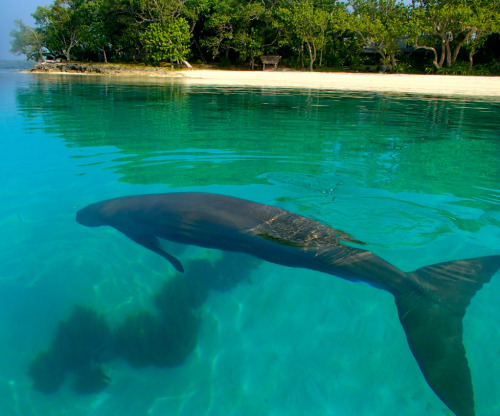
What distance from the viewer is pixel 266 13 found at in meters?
45.1

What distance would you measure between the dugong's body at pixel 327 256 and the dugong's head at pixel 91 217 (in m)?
0.01

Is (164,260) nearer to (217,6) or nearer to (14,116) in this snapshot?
(14,116)

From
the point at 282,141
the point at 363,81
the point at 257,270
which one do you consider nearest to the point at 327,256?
the point at 257,270

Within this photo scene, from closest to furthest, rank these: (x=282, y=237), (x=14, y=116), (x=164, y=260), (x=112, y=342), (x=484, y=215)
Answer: (x=112, y=342), (x=282, y=237), (x=164, y=260), (x=484, y=215), (x=14, y=116)

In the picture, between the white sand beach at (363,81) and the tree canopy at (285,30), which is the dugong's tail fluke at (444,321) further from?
the tree canopy at (285,30)

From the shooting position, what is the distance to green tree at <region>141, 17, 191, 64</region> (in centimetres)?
4354

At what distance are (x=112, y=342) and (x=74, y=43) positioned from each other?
213 feet

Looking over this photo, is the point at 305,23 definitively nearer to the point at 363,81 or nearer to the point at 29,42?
the point at 363,81

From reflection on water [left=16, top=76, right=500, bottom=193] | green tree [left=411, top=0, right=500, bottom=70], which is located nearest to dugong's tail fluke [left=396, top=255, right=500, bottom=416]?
reflection on water [left=16, top=76, right=500, bottom=193]

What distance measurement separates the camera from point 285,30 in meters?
45.4

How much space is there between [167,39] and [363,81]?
2299 centimetres

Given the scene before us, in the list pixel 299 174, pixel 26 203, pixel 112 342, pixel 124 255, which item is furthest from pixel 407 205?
pixel 26 203

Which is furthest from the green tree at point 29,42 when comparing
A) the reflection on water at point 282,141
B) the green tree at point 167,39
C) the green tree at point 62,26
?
the reflection on water at point 282,141

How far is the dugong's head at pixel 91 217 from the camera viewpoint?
194 inches
